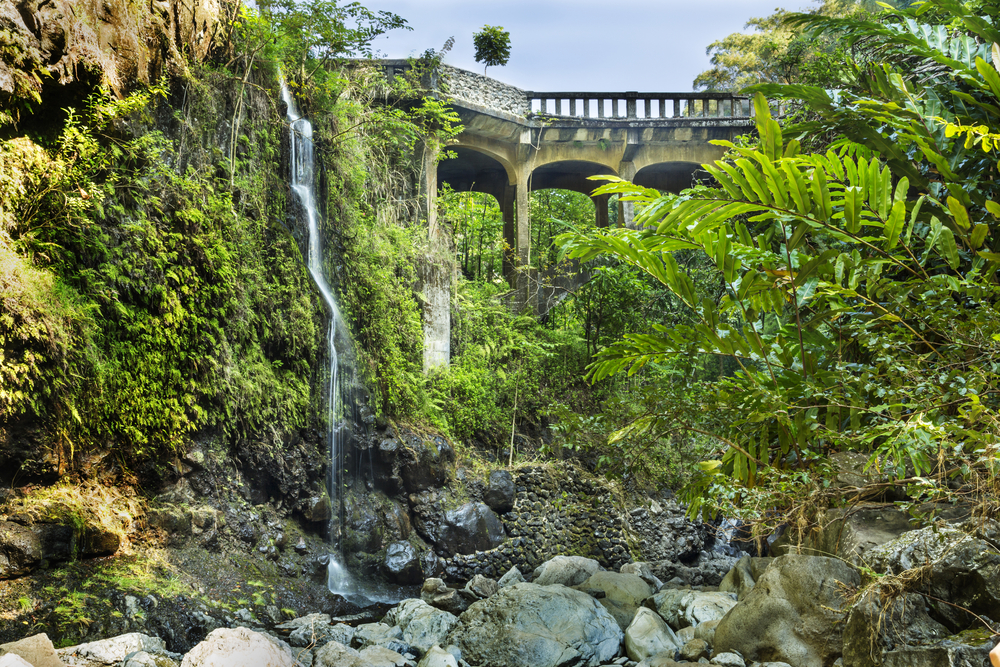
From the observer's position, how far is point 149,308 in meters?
6.37

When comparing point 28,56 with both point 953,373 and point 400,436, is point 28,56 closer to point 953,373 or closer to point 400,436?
point 400,436

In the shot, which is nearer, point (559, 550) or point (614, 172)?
point (559, 550)

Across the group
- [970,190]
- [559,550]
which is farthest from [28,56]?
[559,550]

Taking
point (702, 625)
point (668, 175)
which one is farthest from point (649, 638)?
point (668, 175)

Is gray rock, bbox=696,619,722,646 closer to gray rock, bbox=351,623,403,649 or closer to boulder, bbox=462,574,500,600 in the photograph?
gray rock, bbox=351,623,403,649

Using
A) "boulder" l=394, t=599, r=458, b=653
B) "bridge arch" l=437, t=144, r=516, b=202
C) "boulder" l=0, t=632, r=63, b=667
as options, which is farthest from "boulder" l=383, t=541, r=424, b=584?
"bridge arch" l=437, t=144, r=516, b=202

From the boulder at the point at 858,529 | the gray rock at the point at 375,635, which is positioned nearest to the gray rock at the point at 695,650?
the boulder at the point at 858,529

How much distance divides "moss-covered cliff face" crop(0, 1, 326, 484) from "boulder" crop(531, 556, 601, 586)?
314 cm

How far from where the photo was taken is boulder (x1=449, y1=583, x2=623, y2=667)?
15.0 ft

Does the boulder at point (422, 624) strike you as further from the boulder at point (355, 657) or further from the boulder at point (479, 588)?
the boulder at point (479, 588)

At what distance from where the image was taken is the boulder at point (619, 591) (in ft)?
18.6

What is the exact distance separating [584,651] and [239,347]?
4.67 m

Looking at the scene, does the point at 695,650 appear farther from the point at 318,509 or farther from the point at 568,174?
the point at 568,174

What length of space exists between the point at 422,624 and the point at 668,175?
1270cm
